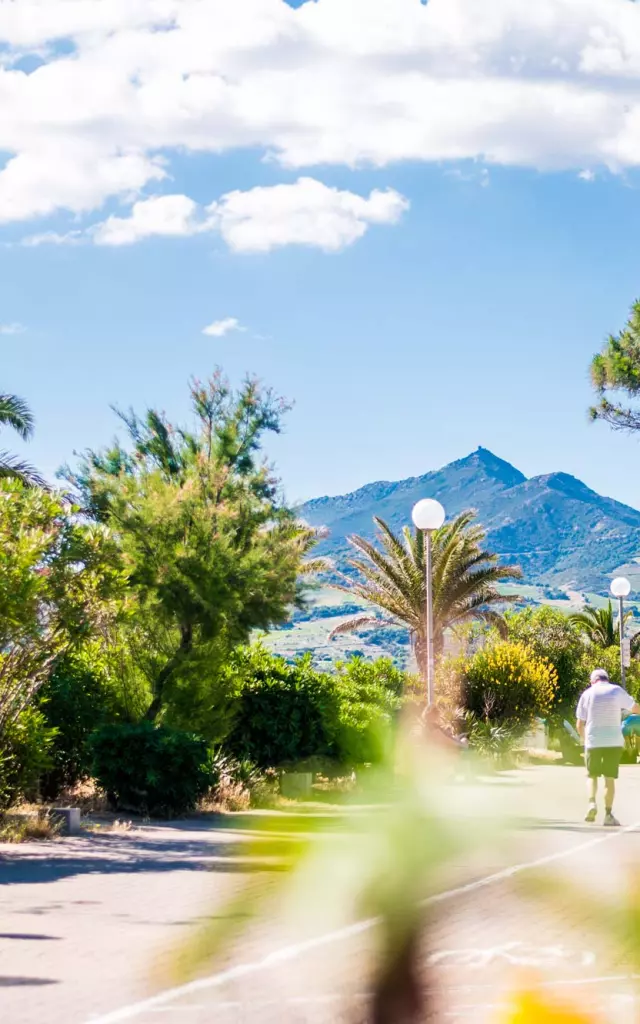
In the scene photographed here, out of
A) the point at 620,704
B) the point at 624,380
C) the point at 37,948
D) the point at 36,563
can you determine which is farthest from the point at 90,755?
the point at 624,380

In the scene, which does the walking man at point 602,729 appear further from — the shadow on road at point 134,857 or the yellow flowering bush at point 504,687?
the yellow flowering bush at point 504,687

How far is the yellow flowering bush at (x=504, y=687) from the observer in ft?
106

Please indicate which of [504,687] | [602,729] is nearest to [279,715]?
[602,729]

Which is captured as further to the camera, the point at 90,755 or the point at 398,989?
the point at 90,755

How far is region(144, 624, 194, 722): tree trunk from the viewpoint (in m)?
18.0

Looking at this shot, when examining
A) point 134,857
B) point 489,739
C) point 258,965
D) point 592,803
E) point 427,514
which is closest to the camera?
point 258,965

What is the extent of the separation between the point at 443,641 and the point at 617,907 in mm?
30869

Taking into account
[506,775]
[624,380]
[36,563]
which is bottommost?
[506,775]

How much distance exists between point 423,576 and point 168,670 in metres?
20.3

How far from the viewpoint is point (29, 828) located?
12836 mm

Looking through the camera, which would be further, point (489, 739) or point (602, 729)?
point (489, 739)

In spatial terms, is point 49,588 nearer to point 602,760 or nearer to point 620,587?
point 602,760

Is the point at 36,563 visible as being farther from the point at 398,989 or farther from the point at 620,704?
the point at 398,989

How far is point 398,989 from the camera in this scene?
3.18 meters
